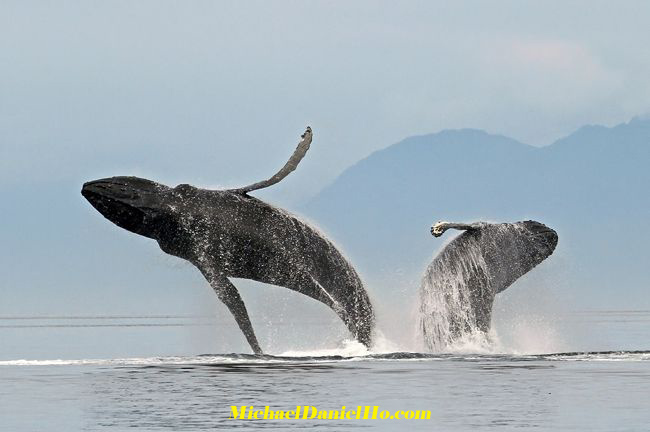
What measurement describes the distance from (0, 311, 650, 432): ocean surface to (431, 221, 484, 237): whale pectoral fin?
10.7 ft

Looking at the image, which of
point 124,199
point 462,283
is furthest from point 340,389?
point 462,283

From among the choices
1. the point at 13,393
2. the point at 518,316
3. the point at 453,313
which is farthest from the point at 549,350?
the point at 13,393

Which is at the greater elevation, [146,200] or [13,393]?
[146,200]

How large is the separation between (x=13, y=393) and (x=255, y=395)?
16.8 feet

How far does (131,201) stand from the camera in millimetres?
31391

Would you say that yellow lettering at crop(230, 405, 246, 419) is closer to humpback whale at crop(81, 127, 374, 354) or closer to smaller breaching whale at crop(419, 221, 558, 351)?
humpback whale at crop(81, 127, 374, 354)

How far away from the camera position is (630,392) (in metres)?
25.5

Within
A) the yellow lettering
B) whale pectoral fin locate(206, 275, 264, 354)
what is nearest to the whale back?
whale pectoral fin locate(206, 275, 264, 354)

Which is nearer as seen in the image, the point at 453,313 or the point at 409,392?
the point at 409,392

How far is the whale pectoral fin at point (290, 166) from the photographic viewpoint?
32.9 m

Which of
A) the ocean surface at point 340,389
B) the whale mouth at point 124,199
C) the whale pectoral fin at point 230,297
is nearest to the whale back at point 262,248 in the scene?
the whale pectoral fin at point 230,297

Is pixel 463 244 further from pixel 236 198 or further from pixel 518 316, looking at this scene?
pixel 236 198

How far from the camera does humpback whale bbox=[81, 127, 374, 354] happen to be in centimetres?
3167

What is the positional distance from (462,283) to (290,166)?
19.2ft
